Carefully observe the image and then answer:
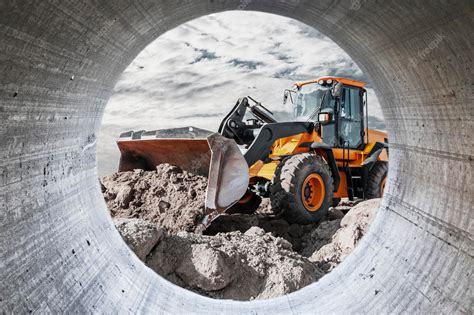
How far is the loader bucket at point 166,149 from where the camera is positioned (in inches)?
267

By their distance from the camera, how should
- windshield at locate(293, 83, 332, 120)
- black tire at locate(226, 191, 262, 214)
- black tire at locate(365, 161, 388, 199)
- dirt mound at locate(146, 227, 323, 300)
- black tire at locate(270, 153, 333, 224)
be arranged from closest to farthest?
dirt mound at locate(146, 227, 323, 300) → black tire at locate(270, 153, 333, 224) → black tire at locate(226, 191, 262, 214) → windshield at locate(293, 83, 332, 120) → black tire at locate(365, 161, 388, 199)

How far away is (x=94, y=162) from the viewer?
2.21m

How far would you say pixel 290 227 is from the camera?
21.2 ft

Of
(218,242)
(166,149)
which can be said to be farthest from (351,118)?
(218,242)

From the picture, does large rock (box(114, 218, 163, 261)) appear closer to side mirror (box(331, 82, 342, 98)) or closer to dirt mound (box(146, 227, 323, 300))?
dirt mound (box(146, 227, 323, 300))

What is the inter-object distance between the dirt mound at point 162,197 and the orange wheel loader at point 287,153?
0.73 feet

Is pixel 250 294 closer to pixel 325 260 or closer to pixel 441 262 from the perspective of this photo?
pixel 325 260

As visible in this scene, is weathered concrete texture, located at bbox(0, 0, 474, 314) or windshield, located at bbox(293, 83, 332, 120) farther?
windshield, located at bbox(293, 83, 332, 120)

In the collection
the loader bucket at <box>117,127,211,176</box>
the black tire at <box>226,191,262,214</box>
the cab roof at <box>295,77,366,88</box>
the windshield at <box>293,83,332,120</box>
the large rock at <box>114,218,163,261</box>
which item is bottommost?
the black tire at <box>226,191,262,214</box>

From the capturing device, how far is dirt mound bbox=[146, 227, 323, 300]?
3.68 metres

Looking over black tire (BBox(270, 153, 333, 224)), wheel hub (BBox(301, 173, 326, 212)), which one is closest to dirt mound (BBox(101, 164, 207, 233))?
black tire (BBox(270, 153, 333, 224))

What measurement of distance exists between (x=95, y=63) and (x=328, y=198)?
580cm

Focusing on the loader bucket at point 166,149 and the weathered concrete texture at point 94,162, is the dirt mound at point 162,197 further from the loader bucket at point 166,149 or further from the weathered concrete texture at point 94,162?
the weathered concrete texture at point 94,162

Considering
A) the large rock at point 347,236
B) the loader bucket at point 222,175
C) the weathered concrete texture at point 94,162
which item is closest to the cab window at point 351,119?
the large rock at point 347,236
